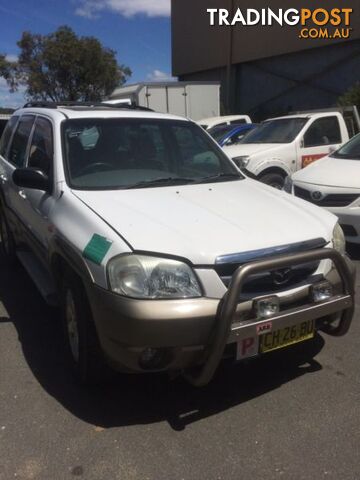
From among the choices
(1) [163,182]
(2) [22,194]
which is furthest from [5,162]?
(1) [163,182]

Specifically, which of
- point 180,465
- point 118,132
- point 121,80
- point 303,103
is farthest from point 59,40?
point 180,465

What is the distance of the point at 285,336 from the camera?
2.87 m

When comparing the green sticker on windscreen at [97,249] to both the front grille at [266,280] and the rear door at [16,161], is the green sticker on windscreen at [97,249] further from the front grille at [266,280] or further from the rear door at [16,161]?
the rear door at [16,161]

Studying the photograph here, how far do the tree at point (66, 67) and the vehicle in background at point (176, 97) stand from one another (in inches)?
798

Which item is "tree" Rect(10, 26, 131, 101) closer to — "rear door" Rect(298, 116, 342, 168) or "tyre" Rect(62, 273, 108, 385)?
"rear door" Rect(298, 116, 342, 168)

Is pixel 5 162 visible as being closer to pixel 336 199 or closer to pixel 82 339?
pixel 82 339

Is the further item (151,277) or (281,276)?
(281,276)

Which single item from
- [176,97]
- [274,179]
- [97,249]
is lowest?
[274,179]

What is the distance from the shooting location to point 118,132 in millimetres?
3965

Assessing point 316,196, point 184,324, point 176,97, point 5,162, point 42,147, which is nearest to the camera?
point 184,324

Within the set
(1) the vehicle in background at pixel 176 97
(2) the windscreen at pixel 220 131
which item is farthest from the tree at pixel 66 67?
(2) the windscreen at pixel 220 131

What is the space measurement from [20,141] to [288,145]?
5.28 meters

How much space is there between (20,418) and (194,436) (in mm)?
1036

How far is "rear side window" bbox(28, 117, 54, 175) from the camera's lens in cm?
380
